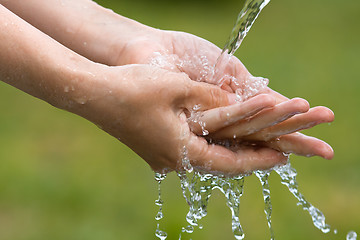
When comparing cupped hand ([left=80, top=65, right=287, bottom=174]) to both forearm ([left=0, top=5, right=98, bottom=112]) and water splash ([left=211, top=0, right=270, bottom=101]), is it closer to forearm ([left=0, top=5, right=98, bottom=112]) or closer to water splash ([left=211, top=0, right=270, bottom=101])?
forearm ([left=0, top=5, right=98, bottom=112])

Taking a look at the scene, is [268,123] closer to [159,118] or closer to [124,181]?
[159,118]

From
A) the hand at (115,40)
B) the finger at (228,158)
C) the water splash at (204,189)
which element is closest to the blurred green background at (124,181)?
the water splash at (204,189)

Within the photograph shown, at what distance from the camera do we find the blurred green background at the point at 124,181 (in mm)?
3023

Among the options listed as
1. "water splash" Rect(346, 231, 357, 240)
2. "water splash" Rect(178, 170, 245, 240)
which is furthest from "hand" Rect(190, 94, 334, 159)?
"water splash" Rect(346, 231, 357, 240)

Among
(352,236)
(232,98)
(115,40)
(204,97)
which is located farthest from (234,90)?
(352,236)

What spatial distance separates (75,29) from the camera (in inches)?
81.5

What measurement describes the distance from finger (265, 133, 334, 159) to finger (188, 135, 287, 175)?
0.9 inches

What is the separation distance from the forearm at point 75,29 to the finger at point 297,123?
0.59m

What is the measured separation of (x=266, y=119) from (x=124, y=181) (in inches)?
76.6

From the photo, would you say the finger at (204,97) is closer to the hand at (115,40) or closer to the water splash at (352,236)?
the hand at (115,40)

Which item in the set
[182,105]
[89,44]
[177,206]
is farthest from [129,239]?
[182,105]

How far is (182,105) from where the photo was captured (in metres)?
1.71

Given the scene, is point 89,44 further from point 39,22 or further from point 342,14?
point 342,14

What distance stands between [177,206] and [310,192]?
30.1 inches
